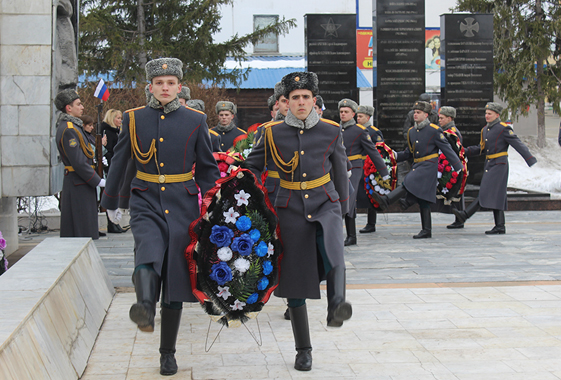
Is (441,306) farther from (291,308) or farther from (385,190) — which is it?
(385,190)

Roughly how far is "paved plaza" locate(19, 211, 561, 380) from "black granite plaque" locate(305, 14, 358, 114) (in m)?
7.02

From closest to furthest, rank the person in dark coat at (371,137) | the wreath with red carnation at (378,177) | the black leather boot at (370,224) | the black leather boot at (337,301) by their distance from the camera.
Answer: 1. the black leather boot at (337,301)
2. the person in dark coat at (371,137)
3. the wreath with red carnation at (378,177)
4. the black leather boot at (370,224)

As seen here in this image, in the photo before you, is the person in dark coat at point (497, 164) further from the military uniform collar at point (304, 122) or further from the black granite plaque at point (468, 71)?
the military uniform collar at point (304, 122)

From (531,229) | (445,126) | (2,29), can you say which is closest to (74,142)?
(2,29)

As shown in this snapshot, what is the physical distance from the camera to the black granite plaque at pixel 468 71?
14992mm

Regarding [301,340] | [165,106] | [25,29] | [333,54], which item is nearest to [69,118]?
[25,29]

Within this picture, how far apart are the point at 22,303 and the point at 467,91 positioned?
1287 centimetres

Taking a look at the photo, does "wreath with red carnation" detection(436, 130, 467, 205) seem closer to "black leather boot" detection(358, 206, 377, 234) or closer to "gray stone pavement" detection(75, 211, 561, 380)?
"black leather boot" detection(358, 206, 377, 234)

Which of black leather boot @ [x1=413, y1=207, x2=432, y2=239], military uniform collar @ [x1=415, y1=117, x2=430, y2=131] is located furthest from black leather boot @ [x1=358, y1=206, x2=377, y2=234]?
military uniform collar @ [x1=415, y1=117, x2=430, y2=131]

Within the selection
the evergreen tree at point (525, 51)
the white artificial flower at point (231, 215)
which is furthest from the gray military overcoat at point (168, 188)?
the evergreen tree at point (525, 51)

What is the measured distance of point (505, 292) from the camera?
6.64 m

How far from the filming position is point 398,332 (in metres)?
5.32

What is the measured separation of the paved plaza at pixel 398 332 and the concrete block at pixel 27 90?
2077 millimetres

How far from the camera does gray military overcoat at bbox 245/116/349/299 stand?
455 centimetres
